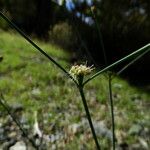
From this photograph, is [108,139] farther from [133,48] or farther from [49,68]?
[133,48]

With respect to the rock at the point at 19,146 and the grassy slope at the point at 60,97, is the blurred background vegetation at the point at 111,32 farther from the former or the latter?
→ the rock at the point at 19,146

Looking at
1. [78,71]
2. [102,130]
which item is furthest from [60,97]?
[78,71]

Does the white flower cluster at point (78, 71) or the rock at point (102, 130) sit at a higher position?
the rock at point (102, 130)

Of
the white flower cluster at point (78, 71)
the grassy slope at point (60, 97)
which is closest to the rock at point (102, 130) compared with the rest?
the grassy slope at point (60, 97)

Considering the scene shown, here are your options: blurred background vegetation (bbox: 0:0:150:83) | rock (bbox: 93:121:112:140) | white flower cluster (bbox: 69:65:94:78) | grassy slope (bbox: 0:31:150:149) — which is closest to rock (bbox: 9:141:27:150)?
grassy slope (bbox: 0:31:150:149)

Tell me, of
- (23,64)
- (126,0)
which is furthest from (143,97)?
(126,0)

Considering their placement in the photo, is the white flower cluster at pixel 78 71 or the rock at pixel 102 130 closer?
the white flower cluster at pixel 78 71

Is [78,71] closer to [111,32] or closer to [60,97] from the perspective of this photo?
[60,97]

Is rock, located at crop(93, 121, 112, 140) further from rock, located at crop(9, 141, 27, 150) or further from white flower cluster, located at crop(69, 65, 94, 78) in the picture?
white flower cluster, located at crop(69, 65, 94, 78)

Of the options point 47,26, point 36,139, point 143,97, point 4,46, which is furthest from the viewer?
point 47,26
